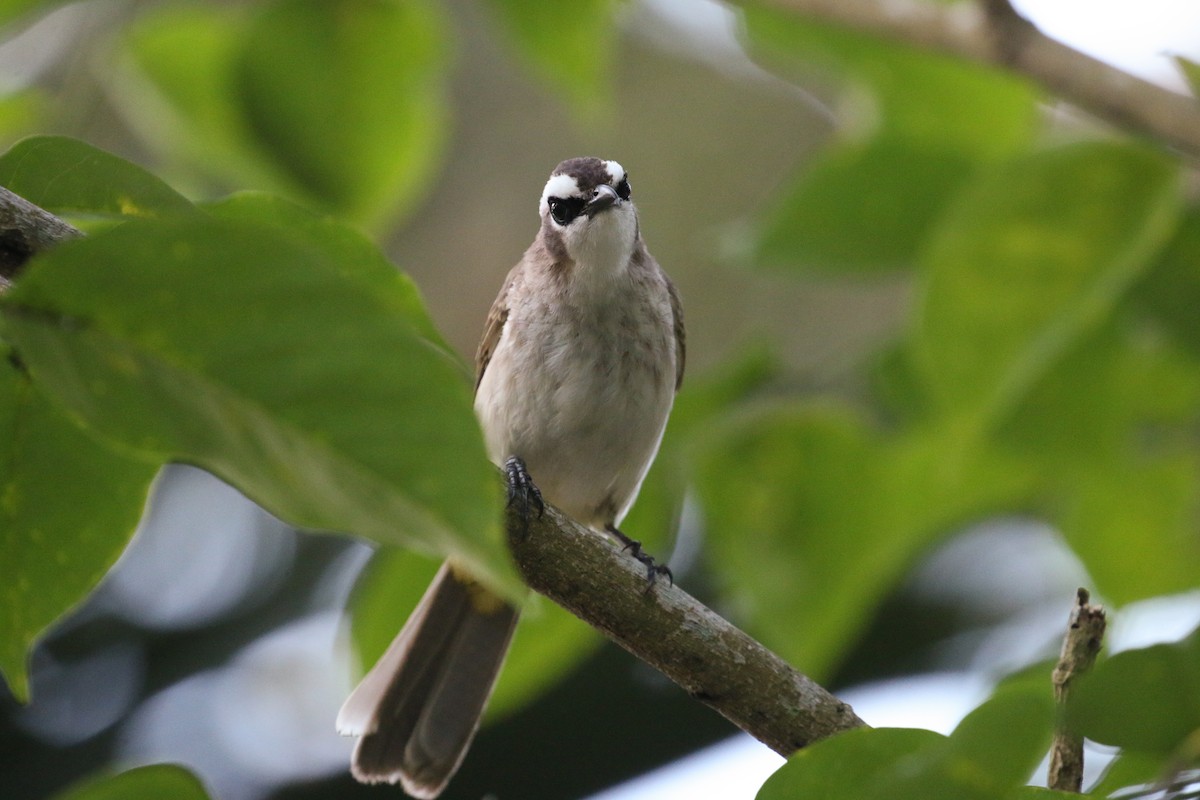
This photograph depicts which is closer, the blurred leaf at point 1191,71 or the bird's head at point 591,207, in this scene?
the blurred leaf at point 1191,71

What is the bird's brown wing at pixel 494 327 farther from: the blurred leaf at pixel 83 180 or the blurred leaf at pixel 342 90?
the blurred leaf at pixel 83 180

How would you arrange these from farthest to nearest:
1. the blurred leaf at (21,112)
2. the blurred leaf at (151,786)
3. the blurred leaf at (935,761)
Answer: the blurred leaf at (21,112)
the blurred leaf at (151,786)
the blurred leaf at (935,761)

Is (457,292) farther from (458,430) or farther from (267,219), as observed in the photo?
(458,430)

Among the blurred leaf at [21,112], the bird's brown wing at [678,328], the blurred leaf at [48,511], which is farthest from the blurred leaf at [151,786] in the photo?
the bird's brown wing at [678,328]

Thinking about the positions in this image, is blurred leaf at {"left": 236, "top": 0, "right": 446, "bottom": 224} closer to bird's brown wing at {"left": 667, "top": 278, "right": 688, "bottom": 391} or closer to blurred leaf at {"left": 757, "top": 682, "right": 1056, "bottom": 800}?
bird's brown wing at {"left": 667, "top": 278, "right": 688, "bottom": 391}

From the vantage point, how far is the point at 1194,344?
100 inches

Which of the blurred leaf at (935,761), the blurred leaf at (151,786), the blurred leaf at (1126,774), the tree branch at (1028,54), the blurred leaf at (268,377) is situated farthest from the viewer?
the tree branch at (1028,54)

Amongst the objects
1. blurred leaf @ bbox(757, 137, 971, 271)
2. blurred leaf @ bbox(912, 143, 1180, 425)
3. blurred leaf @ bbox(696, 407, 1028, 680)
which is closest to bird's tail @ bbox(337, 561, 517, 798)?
blurred leaf @ bbox(696, 407, 1028, 680)

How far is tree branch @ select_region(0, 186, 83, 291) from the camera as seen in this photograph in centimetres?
131

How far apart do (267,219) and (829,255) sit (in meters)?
1.46

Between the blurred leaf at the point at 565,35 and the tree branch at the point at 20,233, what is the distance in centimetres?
157

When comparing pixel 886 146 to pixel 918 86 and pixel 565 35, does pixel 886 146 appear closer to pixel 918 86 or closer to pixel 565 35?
pixel 918 86

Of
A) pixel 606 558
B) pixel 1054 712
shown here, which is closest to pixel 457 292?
pixel 606 558

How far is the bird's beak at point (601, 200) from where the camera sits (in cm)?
334
